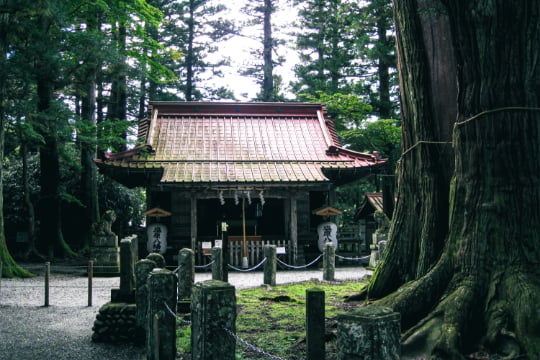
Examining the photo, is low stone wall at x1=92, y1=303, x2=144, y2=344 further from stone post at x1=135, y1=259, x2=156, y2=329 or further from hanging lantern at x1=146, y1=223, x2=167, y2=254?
hanging lantern at x1=146, y1=223, x2=167, y2=254

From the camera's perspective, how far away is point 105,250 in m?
14.5

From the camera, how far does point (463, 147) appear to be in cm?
499

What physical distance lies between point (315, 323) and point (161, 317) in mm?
1578

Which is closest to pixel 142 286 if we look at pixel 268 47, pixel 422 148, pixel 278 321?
pixel 278 321

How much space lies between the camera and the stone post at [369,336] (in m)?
2.19

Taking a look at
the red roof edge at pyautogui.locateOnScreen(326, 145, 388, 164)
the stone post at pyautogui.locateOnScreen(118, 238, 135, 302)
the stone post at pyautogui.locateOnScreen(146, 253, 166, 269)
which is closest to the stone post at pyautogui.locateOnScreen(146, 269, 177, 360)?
the stone post at pyautogui.locateOnScreen(118, 238, 135, 302)

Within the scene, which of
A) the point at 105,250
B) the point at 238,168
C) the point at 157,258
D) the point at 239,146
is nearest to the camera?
the point at 157,258

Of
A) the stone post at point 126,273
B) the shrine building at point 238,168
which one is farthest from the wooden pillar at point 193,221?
the stone post at point 126,273

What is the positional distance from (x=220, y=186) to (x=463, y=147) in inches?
443

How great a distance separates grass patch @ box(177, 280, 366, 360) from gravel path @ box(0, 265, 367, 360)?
4.07 ft

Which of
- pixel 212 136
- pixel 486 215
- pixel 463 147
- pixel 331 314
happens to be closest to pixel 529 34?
pixel 463 147

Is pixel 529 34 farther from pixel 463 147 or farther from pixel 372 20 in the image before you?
pixel 372 20

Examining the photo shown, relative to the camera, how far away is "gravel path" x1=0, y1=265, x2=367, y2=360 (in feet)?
19.6

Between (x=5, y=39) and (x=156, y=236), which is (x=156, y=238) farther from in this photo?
(x=5, y=39)
